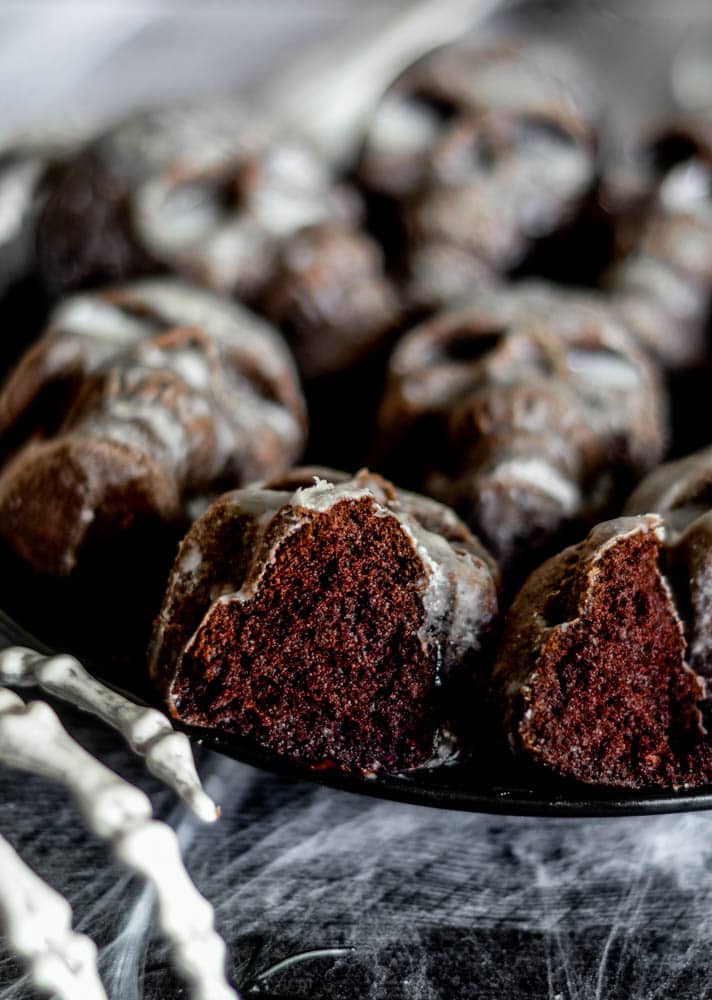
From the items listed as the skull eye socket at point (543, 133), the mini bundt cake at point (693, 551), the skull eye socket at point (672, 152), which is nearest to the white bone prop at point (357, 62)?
the skull eye socket at point (543, 133)

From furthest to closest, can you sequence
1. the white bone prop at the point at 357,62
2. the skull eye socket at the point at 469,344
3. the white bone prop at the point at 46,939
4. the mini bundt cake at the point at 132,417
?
the white bone prop at the point at 357,62 → the skull eye socket at the point at 469,344 → the mini bundt cake at the point at 132,417 → the white bone prop at the point at 46,939

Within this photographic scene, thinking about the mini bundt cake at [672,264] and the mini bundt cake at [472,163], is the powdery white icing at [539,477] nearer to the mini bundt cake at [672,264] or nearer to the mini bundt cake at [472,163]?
the mini bundt cake at [672,264]

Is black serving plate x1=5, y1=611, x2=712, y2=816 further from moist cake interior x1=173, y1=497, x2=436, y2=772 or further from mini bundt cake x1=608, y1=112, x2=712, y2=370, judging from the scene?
mini bundt cake x1=608, y1=112, x2=712, y2=370

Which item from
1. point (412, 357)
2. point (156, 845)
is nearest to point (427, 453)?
point (412, 357)

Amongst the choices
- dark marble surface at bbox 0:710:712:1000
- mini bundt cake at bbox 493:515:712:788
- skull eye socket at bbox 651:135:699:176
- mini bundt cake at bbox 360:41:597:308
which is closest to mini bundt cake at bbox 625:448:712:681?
mini bundt cake at bbox 493:515:712:788

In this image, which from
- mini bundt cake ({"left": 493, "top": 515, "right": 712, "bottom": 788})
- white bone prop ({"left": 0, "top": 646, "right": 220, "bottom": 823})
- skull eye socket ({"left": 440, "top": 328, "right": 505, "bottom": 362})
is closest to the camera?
white bone prop ({"left": 0, "top": 646, "right": 220, "bottom": 823})

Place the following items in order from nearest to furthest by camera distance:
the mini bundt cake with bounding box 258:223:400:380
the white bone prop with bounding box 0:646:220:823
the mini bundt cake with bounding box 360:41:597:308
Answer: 1. the white bone prop with bounding box 0:646:220:823
2. the mini bundt cake with bounding box 258:223:400:380
3. the mini bundt cake with bounding box 360:41:597:308

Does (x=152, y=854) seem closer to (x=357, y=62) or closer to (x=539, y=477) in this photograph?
(x=539, y=477)
